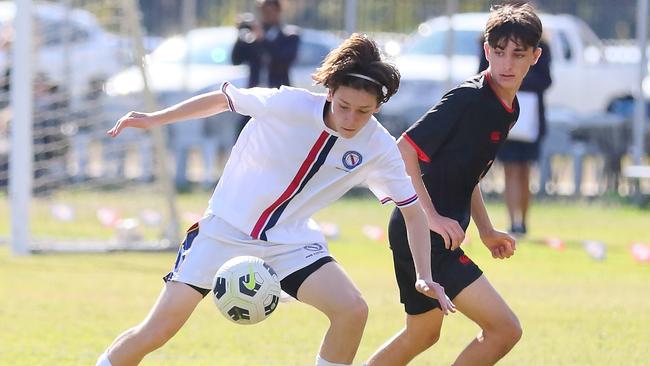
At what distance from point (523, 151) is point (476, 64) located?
14.4ft

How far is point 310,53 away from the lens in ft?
62.2

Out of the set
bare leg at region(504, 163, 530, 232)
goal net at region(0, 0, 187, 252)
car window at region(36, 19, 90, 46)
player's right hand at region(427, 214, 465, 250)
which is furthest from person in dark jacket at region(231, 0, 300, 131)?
player's right hand at region(427, 214, 465, 250)

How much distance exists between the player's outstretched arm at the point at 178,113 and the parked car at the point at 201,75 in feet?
39.7

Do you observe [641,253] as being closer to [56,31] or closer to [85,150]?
[85,150]

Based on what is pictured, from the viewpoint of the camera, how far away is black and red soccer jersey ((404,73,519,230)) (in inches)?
224

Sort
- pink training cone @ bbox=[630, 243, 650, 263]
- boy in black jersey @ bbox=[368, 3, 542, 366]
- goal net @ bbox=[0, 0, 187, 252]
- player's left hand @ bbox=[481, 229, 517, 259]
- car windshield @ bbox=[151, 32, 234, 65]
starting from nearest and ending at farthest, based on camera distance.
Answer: boy in black jersey @ bbox=[368, 3, 542, 366], player's left hand @ bbox=[481, 229, 517, 259], pink training cone @ bbox=[630, 243, 650, 263], goal net @ bbox=[0, 0, 187, 252], car windshield @ bbox=[151, 32, 234, 65]

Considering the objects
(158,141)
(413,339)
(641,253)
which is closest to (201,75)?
(158,141)

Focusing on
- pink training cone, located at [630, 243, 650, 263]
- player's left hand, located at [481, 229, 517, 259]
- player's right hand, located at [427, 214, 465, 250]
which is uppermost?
player's right hand, located at [427, 214, 465, 250]

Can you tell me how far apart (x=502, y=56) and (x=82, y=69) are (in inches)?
401

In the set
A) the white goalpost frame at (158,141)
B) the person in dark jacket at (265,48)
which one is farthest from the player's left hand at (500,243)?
the person in dark jacket at (265,48)

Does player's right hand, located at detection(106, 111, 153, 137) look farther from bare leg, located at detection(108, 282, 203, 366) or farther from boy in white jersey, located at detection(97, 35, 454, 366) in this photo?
bare leg, located at detection(108, 282, 203, 366)

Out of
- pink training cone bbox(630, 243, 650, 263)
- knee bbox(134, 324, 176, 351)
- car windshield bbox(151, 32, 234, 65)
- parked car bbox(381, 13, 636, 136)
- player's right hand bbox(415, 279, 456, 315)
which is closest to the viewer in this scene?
player's right hand bbox(415, 279, 456, 315)

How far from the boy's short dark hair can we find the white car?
7.19 meters

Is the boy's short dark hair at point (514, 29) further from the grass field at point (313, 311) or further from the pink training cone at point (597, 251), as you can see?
the pink training cone at point (597, 251)
